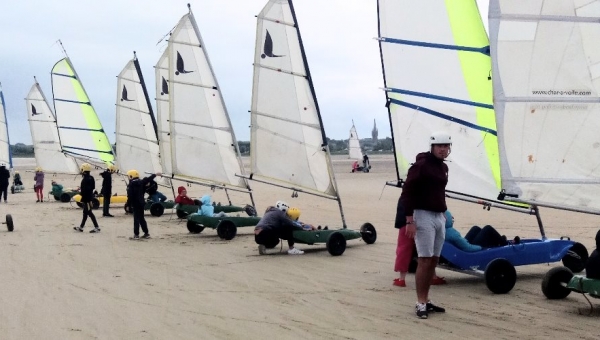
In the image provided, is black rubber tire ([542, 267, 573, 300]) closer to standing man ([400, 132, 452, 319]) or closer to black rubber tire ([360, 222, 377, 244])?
standing man ([400, 132, 452, 319])

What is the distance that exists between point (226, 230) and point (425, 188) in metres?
7.10

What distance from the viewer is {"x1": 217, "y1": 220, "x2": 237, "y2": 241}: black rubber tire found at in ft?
44.3

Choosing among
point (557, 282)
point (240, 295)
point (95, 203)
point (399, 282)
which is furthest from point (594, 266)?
point (95, 203)

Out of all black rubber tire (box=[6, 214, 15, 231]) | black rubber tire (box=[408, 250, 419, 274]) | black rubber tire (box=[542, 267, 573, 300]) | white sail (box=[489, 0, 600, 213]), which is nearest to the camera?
white sail (box=[489, 0, 600, 213])

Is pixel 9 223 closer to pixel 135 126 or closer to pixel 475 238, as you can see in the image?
pixel 135 126

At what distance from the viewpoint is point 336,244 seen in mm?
11109

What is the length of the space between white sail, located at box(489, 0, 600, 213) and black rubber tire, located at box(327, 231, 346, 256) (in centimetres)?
398

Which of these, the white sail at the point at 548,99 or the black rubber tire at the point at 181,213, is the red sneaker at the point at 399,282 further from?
the black rubber tire at the point at 181,213

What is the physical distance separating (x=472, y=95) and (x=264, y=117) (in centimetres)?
468

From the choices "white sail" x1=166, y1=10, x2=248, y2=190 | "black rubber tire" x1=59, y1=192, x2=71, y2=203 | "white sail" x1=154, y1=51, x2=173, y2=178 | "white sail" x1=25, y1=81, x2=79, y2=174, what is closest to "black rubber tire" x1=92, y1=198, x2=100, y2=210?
"white sail" x1=154, y1=51, x2=173, y2=178

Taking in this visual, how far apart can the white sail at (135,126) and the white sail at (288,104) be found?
10714 mm

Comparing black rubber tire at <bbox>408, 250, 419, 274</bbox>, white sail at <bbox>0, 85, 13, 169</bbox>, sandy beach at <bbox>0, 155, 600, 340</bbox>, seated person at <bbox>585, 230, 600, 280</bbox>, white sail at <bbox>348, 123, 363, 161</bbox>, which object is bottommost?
sandy beach at <bbox>0, 155, 600, 340</bbox>

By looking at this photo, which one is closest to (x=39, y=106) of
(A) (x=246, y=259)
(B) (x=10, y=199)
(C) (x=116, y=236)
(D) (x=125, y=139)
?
(B) (x=10, y=199)

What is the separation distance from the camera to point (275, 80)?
1364 centimetres
